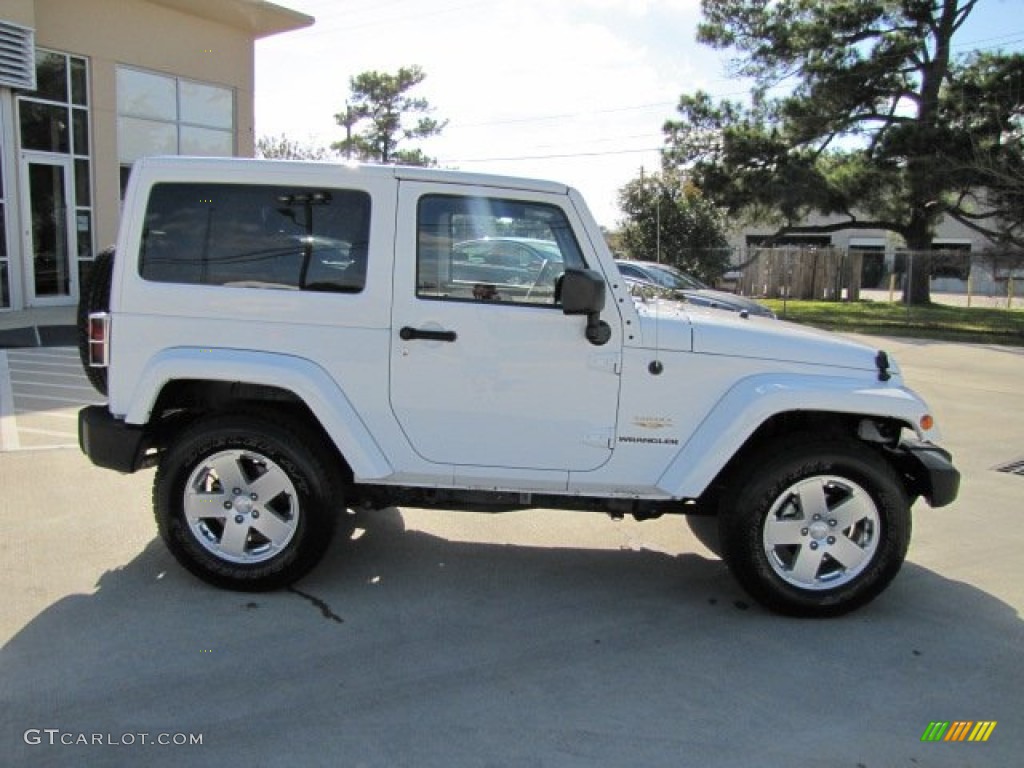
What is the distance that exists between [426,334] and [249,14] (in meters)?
16.6

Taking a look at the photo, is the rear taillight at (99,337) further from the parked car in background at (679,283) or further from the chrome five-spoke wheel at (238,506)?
the parked car in background at (679,283)

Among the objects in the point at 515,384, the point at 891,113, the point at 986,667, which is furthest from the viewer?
the point at 891,113

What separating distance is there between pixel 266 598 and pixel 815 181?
2446cm

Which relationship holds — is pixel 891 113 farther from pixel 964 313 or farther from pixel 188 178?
pixel 188 178

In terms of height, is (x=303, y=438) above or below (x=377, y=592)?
above

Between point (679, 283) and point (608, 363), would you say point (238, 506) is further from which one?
point (679, 283)

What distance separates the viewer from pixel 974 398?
10719mm

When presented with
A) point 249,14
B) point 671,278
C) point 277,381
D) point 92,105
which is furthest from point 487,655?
point 249,14

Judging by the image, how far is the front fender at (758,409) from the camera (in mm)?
4059

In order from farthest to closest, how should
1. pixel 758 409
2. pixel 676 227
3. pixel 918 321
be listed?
pixel 676 227 < pixel 918 321 < pixel 758 409

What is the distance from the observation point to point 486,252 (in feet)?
13.6

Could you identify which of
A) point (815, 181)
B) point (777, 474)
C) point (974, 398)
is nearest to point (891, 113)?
point (815, 181)

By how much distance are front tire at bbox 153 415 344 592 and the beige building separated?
13.5m

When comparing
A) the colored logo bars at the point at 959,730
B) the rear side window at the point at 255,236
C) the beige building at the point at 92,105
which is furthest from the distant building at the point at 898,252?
the rear side window at the point at 255,236
